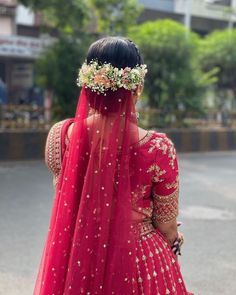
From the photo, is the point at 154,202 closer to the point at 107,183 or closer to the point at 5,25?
the point at 107,183

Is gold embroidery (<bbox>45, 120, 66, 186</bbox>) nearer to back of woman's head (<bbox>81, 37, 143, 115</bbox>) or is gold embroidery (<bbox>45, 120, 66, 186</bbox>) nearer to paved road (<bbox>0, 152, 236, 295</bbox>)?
back of woman's head (<bbox>81, 37, 143, 115</bbox>)

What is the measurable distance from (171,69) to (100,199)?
12.7 meters

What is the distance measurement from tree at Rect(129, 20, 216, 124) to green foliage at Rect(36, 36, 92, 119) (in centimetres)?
246

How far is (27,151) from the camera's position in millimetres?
11102

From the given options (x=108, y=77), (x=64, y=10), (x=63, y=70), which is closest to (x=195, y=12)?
(x=63, y=70)

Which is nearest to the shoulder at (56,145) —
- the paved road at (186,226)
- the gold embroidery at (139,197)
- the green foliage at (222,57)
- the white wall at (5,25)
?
the gold embroidery at (139,197)

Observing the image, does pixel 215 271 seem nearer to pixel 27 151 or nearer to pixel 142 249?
pixel 142 249

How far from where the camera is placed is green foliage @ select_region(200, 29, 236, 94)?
19812 mm

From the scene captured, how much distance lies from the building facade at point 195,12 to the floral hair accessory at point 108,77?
24496mm

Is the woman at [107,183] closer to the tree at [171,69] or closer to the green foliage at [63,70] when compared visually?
the green foliage at [63,70]

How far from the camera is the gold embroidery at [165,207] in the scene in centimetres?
216

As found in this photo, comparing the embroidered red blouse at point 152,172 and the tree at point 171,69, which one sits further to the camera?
the tree at point 171,69

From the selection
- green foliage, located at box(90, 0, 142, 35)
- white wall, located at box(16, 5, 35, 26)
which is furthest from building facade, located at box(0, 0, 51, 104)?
green foliage, located at box(90, 0, 142, 35)

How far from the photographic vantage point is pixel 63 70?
1227 cm
